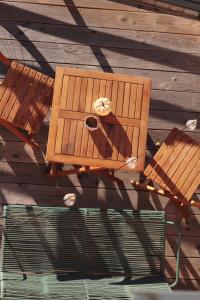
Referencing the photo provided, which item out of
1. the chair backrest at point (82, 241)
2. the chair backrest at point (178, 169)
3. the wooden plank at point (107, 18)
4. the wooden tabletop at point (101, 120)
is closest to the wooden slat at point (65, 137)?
the wooden tabletop at point (101, 120)

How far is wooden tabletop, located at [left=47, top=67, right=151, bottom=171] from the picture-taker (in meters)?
4.15

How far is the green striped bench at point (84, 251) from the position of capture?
4.19 metres

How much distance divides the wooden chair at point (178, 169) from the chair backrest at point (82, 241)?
25 cm

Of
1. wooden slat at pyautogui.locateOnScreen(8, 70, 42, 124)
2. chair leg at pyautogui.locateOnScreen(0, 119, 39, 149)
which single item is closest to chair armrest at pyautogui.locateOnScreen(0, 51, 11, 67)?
wooden slat at pyautogui.locateOnScreen(8, 70, 42, 124)

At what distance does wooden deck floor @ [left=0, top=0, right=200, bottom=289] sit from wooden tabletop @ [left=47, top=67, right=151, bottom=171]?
0.85 meters

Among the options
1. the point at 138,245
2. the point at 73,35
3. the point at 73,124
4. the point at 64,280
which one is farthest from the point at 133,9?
the point at 64,280

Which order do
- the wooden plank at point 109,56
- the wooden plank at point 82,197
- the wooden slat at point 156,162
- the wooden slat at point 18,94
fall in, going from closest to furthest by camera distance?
the wooden slat at point 18,94 < the wooden slat at point 156,162 < the wooden plank at point 82,197 < the wooden plank at point 109,56

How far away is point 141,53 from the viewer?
521cm

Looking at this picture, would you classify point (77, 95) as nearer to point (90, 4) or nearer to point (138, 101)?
point (138, 101)

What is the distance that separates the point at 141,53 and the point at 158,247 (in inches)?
76.0

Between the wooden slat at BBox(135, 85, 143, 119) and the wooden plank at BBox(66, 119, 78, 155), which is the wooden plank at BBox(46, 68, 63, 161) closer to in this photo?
the wooden plank at BBox(66, 119, 78, 155)

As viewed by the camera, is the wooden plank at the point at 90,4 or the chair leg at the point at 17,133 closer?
the chair leg at the point at 17,133

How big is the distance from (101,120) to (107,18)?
1458mm

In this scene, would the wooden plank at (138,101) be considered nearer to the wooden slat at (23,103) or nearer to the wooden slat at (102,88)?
the wooden slat at (102,88)
